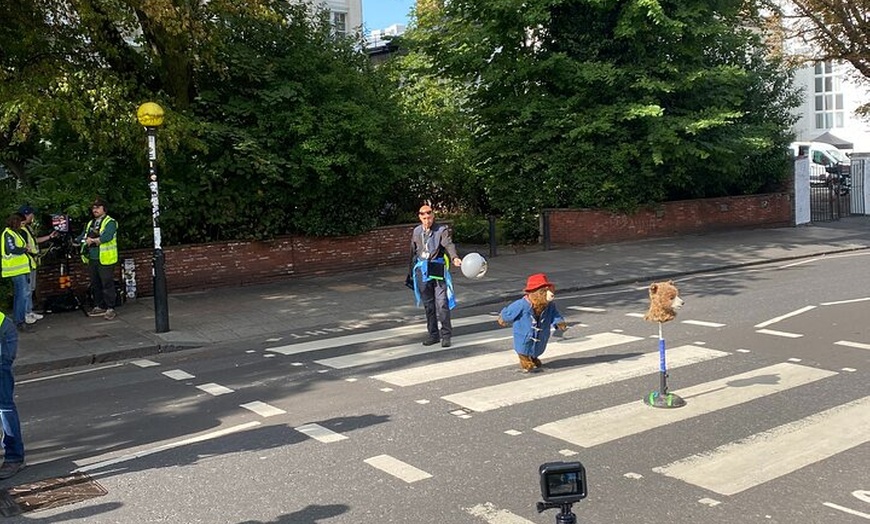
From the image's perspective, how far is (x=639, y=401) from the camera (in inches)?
295

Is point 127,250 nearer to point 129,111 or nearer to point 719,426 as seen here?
point 129,111

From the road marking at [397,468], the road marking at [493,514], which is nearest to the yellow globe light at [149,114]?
the road marking at [397,468]

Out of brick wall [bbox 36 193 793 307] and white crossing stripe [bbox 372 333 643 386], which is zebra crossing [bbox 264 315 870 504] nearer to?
white crossing stripe [bbox 372 333 643 386]

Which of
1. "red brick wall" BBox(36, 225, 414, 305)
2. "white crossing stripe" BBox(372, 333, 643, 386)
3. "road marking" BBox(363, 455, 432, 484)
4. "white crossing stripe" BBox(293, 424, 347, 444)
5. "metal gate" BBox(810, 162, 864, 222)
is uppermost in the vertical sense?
"metal gate" BBox(810, 162, 864, 222)

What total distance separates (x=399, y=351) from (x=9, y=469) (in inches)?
192

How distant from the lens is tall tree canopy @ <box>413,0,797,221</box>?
20.9 m

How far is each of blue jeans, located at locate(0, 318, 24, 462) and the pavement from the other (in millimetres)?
4200

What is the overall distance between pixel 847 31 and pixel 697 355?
2294 cm

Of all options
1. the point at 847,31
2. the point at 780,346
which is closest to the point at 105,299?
the point at 780,346

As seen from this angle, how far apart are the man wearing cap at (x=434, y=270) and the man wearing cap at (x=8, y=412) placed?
16.8 ft

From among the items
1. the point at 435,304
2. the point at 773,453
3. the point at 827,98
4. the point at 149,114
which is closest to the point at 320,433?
the point at 773,453

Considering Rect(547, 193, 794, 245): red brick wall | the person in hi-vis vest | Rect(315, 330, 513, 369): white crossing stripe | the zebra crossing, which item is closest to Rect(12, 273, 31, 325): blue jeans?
the person in hi-vis vest

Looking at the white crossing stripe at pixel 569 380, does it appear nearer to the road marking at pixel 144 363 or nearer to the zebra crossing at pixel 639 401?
the zebra crossing at pixel 639 401

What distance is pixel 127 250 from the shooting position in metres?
15.2
